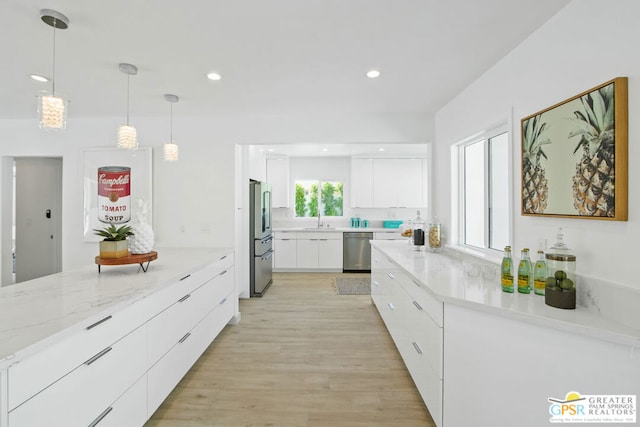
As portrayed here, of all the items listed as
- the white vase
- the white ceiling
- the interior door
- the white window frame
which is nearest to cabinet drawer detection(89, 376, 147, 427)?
the white vase

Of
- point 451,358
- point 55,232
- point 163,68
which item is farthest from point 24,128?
point 451,358

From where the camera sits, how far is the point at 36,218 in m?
4.49

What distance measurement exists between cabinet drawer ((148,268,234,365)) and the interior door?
3198mm

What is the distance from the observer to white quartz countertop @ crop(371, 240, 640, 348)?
1.13 m

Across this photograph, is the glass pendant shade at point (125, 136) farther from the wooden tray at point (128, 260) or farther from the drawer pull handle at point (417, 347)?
the drawer pull handle at point (417, 347)

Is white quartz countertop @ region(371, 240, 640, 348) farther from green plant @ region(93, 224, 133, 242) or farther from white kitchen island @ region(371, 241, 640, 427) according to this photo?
green plant @ region(93, 224, 133, 242)

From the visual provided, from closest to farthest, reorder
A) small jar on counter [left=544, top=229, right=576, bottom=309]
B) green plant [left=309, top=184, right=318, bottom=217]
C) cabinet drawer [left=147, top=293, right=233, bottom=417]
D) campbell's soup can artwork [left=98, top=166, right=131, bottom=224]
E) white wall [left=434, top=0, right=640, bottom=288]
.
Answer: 1. white wall [left=434, top=0, right=640, bottom=288]
2. small jar on counter [left=544, top=229, right=576, bottom=309]
3. cabinet drawer [left=147, top=293, right=233, bottom=417]
4. campbell's soup can artwork [left=98, top=166, right=131, bottom=224]
5. green plant [left=309, top=184, right=318, bottom=217]

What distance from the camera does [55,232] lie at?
452 centimetres

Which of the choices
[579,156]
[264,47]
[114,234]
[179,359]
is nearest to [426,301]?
[579,156]

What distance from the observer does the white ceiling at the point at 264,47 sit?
1.65 meters

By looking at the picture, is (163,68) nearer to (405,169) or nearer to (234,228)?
(234,228)

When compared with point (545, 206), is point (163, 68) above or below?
above

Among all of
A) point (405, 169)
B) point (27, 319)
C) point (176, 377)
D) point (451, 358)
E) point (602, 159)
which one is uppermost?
point (405, 169)

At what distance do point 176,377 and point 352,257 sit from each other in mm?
4276
